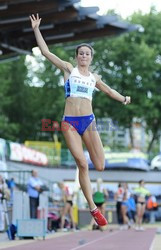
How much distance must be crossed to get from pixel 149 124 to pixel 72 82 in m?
55.0

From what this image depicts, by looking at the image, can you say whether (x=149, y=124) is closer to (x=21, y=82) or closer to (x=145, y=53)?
(x=145, y=53)

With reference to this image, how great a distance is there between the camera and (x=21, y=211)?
64.7ft

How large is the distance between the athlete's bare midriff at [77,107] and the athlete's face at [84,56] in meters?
0.49

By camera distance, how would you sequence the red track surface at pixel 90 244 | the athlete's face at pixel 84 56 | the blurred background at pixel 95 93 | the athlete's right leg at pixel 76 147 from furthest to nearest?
the blurred background at pixel 95 93 → the red track surface at pixel 90 244 → the athlete's face at pixel 84 56 → the athlete's right leg at pixel 76 147

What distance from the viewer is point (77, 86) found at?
10.0m

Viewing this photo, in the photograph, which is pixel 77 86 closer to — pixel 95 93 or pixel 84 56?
pixel 84 56

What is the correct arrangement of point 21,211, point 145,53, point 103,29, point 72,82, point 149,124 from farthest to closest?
point 149,124 → point 145,53 → point 103,29 → point 21,211 → point 72,82

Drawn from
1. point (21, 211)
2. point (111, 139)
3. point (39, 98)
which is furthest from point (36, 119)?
point (21, 211)

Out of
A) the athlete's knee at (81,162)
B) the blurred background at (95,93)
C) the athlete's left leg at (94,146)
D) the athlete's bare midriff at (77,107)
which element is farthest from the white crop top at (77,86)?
the blurred background at (95,93)

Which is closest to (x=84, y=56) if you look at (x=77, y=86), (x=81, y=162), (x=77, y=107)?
(x=77, y=86)

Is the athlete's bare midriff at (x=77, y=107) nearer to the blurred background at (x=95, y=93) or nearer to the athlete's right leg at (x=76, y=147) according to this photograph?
the athlete's right leg at (x=76, y=147)

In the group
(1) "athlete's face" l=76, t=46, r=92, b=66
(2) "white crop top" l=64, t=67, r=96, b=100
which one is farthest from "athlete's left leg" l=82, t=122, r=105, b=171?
(1) "athlete's face" l=76, t=46, r=92, b=66

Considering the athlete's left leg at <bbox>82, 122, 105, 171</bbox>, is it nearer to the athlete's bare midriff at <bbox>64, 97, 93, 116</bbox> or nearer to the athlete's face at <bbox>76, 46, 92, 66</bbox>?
the athlete's bare midriff at <bbox>64, 97, 93, 116</bbox>

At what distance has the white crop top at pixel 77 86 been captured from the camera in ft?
32.8
